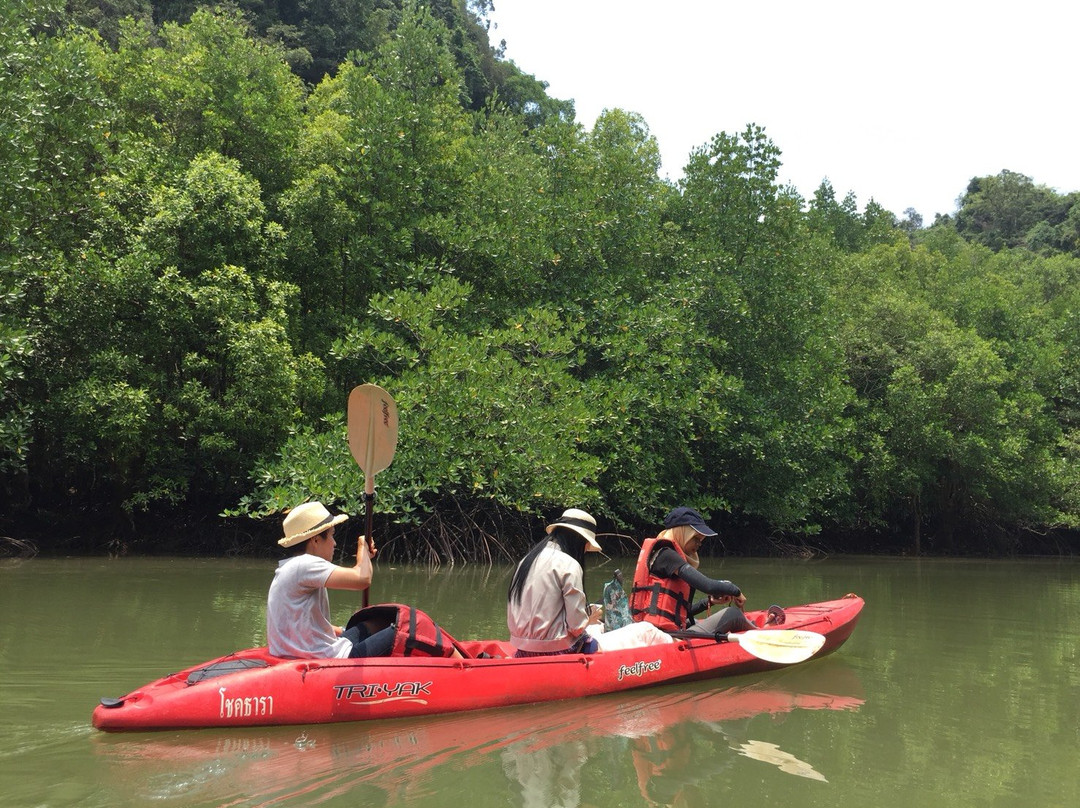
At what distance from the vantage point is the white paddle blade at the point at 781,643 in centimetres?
656

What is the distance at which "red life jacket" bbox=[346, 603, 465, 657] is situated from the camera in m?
5.62

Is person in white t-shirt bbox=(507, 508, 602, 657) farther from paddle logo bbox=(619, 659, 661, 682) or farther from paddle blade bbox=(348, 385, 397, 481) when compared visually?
paddle blade bbox=(348, 385, 397, 481)

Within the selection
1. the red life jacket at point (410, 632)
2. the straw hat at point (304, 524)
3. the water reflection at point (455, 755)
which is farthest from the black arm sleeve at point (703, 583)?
the straw hat at point (304, 524)

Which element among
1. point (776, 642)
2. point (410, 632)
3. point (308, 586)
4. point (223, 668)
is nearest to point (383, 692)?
point (410, 632)

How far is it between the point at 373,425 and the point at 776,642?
3164 millimetres

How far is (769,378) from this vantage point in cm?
1814

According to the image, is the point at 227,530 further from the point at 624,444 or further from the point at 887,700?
the point at 887,700

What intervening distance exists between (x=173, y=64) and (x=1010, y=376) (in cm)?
1803

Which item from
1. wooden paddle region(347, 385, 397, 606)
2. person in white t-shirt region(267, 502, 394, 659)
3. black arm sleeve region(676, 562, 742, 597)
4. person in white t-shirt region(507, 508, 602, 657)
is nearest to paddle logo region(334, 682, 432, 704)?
person in white t-shirt region(267, 502, 394, 659)

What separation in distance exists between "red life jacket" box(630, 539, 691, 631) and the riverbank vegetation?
6.28 meters

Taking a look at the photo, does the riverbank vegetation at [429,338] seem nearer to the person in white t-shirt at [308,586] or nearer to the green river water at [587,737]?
the green river water at [587,737]

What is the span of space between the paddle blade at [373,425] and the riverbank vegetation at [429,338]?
5.62 meters

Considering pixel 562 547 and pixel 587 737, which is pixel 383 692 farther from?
pixel 562 547

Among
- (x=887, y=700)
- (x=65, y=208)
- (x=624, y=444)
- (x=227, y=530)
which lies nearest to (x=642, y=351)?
(x=624, y=444)
